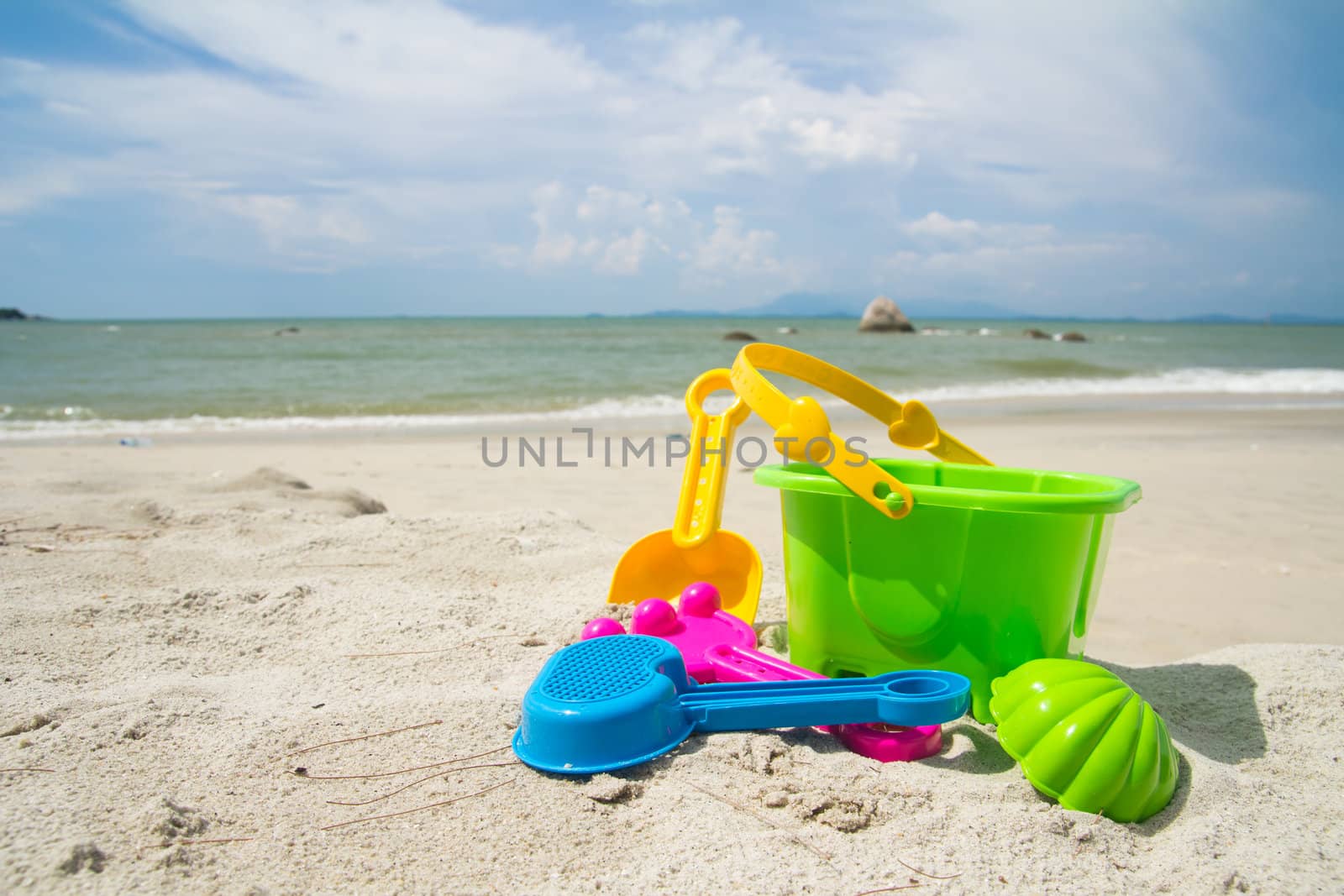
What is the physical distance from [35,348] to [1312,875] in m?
28.7

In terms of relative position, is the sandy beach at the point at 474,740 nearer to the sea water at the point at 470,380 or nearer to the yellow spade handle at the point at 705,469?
the yellow spade handle at the point at 705,469

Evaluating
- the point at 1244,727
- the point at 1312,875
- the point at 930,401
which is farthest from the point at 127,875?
the point at 930,401

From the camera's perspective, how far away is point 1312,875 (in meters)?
1.31

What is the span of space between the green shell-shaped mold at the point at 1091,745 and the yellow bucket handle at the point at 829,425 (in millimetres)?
472

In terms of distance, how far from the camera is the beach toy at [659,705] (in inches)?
61.9

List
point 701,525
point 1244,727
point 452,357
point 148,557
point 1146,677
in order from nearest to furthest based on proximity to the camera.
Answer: point 1244,727
point 1146,677
point 701,525
point 148,557
point 452,357

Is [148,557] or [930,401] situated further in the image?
[930,401]

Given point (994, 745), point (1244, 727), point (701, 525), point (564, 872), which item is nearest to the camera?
point (564, 872)

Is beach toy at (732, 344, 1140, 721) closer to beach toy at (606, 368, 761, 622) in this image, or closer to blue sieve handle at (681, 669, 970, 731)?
blue sieve handle at (681, 669, 970, 731)

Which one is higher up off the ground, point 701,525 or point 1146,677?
point 701,525

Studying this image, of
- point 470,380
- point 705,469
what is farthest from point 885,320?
point 705,469

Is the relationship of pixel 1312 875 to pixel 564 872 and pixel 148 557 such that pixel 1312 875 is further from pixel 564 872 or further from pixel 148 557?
pixel 148 557

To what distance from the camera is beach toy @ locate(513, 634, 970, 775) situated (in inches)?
61.9

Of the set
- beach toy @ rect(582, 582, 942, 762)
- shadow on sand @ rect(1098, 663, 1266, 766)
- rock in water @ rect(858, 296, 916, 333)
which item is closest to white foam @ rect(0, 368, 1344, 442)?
beach toy @ rect(582, 582, 942, 762)
